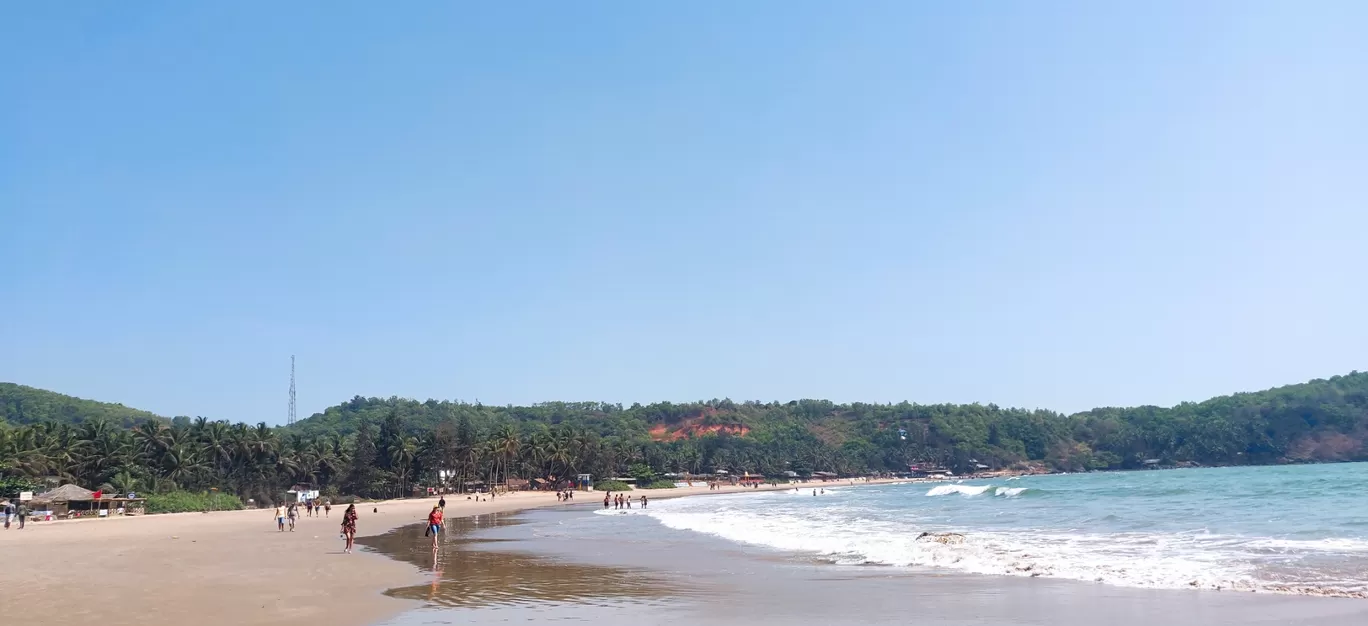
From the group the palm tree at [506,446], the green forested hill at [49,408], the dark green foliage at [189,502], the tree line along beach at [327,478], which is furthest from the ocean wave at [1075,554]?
the green forested hill at [49,408]

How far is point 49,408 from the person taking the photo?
155m

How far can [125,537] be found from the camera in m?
31.9

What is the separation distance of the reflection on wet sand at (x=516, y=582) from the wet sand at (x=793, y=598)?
0.09ft

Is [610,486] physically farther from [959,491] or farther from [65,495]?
[65,495]

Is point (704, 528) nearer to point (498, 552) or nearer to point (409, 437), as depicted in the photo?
point (498, 552)

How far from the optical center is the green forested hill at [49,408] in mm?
152250

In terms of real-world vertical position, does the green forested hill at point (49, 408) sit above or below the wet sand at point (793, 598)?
above

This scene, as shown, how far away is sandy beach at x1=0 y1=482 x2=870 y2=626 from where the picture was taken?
13.2 metres

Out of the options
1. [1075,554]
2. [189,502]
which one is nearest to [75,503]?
[189,502]

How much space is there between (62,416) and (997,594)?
177175 mm

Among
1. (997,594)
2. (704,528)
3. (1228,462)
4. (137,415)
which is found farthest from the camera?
(1228,462)

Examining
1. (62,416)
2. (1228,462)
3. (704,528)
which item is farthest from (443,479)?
(1228,462)

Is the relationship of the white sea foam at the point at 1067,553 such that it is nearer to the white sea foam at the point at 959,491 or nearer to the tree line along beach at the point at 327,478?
the tree line along beach at the point at 327,478

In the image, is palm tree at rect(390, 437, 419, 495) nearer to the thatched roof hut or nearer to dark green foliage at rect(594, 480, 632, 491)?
dark green foliage at rect(594, 480, 632, 491)
